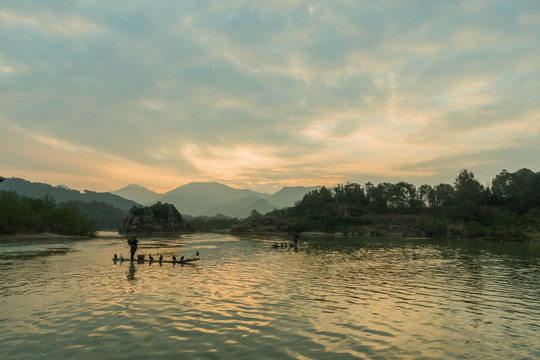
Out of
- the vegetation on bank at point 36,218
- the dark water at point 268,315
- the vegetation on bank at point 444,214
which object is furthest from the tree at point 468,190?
the vegetation on bank at point 36,218

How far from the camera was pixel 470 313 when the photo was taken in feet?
68.8

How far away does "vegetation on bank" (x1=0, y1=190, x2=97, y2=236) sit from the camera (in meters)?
107

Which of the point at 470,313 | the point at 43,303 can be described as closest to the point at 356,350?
the point at 470,313

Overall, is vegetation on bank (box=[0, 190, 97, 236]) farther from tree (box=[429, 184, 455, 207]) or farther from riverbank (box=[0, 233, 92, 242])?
tree (box=[429, 184, 455, 207])

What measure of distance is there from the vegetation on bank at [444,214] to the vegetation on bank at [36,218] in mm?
77348

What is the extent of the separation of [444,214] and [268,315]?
155 meters

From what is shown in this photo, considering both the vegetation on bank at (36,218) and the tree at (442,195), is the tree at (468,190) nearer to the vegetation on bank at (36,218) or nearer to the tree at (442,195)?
the tree at (442,195)

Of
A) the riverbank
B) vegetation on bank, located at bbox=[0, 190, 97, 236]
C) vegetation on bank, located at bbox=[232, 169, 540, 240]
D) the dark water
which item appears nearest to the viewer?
the dark water

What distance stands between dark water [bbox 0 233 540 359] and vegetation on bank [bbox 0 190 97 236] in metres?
90.6

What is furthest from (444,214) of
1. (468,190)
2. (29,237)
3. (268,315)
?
(29,237)

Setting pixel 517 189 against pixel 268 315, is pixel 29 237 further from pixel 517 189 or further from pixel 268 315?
pixel 517 189

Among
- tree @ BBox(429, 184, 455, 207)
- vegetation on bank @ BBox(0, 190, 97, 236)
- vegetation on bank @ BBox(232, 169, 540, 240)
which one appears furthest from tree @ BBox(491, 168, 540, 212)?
vegetation on bank @ BBox(0, 190, 97, 236)

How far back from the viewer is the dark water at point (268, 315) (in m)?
14.8

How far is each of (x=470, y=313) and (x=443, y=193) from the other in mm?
186713
